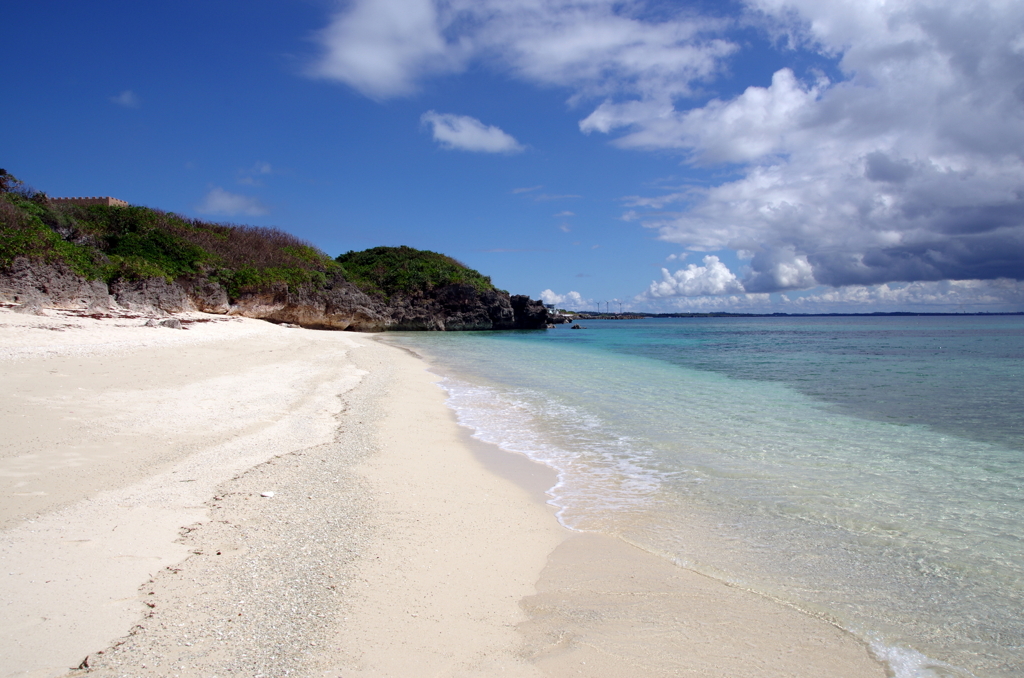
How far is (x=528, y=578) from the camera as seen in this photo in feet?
12.0

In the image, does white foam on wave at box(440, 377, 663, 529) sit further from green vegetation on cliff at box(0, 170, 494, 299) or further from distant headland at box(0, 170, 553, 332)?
green vegetation on cliff at box(0, 170, 494, 299)

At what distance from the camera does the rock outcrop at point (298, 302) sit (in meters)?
17.6

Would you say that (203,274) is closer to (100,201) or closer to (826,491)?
(100,201)

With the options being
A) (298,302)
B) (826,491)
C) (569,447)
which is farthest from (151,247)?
(826,491)

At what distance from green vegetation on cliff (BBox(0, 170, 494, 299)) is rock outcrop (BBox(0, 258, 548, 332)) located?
509 millimetres

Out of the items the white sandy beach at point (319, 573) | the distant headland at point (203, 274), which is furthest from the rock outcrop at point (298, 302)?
the white sandy beach at point (319, 573)

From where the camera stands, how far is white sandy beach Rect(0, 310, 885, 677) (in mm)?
2592

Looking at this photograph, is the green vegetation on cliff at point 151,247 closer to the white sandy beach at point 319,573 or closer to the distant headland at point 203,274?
the distant headland at point 203,274

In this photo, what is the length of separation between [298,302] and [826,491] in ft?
116

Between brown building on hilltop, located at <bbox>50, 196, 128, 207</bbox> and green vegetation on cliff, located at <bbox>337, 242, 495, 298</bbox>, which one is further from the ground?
brown building on hilltop, located at <bbox>50, 196, 128, 207</bbox>

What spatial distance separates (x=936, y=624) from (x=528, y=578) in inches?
108

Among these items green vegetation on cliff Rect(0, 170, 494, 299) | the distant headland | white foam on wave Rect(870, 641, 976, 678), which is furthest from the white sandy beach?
green vegetation on cliff Rect(0, 170, 494, 299)

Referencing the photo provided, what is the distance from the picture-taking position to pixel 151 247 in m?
26.7

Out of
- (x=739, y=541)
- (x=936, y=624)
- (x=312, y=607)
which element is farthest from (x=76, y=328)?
(x=936, y=624)
